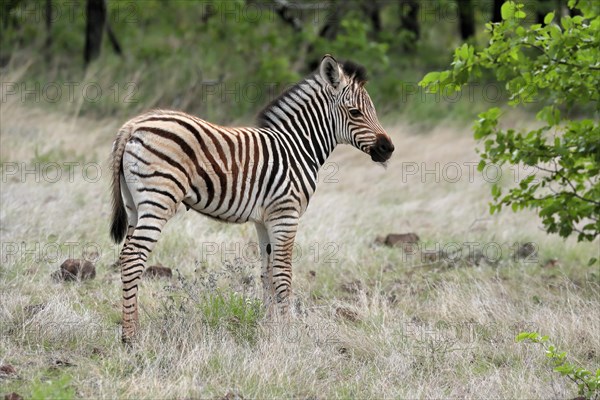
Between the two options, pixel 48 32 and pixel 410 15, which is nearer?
pixel 48 32

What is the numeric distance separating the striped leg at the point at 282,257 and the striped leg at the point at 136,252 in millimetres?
1041

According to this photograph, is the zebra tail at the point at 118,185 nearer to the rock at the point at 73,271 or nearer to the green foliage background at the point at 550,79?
the rock at the point at 73,271

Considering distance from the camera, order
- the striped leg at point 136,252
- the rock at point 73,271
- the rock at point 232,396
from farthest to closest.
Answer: the rock at point 73,271 < the striped leg at point 136,252 < the rock at point 232,396

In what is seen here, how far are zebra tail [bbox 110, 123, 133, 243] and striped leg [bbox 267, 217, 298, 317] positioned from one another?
47.0 inches

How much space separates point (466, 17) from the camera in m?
23.3

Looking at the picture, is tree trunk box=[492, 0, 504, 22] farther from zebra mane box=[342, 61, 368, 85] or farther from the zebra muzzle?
the zebra muzzle

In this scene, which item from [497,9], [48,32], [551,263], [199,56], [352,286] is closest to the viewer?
[352,286]

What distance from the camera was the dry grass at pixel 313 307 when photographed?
561cm

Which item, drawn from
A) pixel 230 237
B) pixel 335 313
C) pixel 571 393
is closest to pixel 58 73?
pixel 230 237

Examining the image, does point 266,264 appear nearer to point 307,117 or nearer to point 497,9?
point 307,117

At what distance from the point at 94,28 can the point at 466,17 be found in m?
11.0

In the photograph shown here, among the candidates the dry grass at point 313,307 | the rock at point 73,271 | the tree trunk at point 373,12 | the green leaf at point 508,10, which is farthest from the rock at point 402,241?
the tree trunk at point 373,12

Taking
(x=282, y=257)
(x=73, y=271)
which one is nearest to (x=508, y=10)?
(x=282, y=257)

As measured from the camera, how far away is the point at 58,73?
1695cm
